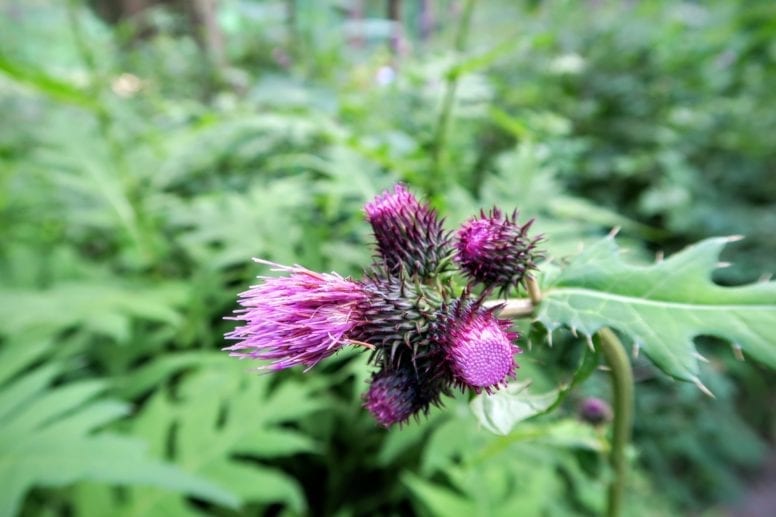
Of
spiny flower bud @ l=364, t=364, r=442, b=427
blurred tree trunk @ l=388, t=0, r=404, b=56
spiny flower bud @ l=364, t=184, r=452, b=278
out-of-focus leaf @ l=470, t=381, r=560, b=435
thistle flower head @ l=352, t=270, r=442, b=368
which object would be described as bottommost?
out-of-focus leaf @ l=470, t=381, r=560, b=435

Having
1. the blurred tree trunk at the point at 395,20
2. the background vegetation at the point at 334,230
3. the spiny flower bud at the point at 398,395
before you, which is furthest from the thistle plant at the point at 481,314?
the blurred tree trunk at the point at 395,20

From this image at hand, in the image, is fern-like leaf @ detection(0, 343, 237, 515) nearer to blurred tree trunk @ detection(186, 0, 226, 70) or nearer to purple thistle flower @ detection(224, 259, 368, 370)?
purple thistle flower @ detection(224, 259, 368, 370)

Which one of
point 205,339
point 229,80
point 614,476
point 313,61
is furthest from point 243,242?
point 313,61

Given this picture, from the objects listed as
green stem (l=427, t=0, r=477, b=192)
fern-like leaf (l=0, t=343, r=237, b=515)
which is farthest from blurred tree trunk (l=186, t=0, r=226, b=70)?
fern-like leaf (l=0, t=343, r=237, b=515)

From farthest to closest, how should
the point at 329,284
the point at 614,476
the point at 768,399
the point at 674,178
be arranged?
the point at 768,399
the point at 674,178
the point at 614,476
the point at 329,284

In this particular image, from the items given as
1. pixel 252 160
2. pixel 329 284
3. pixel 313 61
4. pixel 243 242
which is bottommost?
pixel 329 284

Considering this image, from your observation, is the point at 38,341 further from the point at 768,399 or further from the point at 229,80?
the point at 768,399
